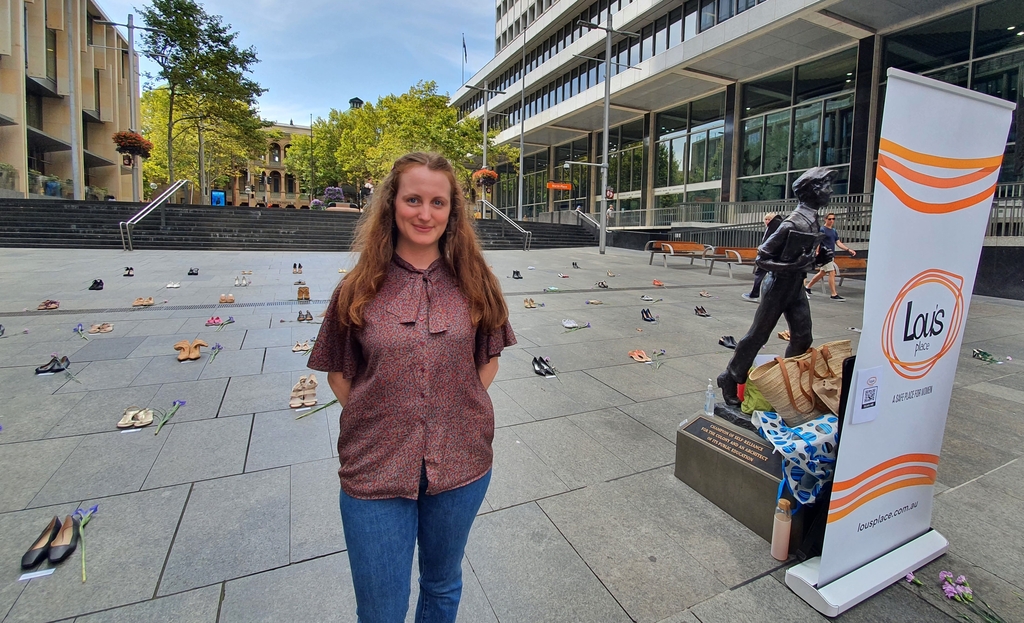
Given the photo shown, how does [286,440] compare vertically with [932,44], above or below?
below

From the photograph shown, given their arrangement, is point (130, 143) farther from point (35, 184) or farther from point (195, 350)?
point (195, 350)

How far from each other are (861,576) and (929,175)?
1780 millimetres

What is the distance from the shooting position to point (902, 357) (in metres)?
2.21

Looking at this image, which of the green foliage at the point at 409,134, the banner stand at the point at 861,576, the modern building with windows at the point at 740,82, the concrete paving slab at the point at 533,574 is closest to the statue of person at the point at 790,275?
the banner stand at the point at 861,576

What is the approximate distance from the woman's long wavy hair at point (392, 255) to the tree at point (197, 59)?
32673 mm

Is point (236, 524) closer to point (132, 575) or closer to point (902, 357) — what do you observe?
point (132, 575)

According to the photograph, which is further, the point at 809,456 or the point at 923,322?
the point at 809,456

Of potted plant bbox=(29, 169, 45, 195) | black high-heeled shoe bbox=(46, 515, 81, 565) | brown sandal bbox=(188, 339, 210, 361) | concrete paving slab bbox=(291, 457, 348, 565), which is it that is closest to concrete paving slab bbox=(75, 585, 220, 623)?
concrete paving slab bbox=(291, 457, 348, 565)

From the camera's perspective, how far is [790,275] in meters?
3.54

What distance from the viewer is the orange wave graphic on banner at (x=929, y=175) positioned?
6.41 feet

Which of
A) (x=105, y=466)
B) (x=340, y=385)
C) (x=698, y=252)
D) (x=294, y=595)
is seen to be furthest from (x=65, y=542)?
(x=698, y=252)

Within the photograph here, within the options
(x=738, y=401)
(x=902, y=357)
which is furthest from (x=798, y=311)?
(x=902, y=357)

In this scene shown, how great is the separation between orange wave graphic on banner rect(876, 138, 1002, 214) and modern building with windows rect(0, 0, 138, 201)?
101 ft

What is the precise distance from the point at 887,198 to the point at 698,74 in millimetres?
25382
